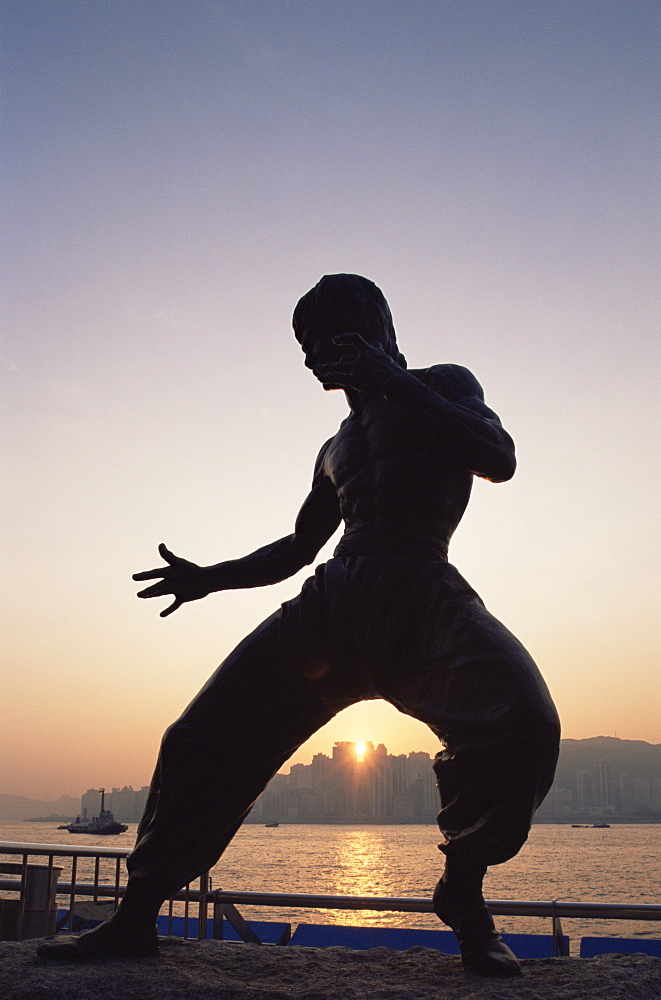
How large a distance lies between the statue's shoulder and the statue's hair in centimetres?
25

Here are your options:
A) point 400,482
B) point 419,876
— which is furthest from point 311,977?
point 419,876

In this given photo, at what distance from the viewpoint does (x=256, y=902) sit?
534 centimetres

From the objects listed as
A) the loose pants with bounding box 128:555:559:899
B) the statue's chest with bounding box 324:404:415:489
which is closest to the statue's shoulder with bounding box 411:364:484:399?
the statue's chest with bounding box 324:404:415:489

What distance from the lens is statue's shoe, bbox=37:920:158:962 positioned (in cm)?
317

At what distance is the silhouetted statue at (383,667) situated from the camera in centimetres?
290

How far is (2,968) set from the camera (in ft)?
9.79

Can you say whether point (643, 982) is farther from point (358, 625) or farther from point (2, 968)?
point (2, 968)

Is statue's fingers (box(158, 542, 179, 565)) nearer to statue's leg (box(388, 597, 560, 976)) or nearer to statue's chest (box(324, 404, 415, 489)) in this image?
statue's chest (box(324, 404, 415, 489))

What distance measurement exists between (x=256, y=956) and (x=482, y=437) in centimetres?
221

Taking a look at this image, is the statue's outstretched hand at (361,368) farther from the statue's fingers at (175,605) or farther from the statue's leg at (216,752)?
the statue's fingers at (175,605)

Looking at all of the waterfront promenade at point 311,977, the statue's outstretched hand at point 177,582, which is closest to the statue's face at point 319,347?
the statue's outstretched hand at point 177,582

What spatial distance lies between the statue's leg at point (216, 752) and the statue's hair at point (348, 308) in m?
1.25

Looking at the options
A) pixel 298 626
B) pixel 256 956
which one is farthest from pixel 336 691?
pixel 256 956

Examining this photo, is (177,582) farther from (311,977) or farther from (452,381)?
(311,977)
